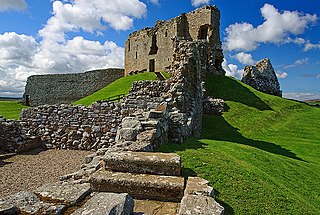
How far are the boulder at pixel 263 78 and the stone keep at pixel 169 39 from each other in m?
3.60

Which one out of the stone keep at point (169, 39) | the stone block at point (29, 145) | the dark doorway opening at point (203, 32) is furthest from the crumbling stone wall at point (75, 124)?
the dark doorway opening at point (203, 32)

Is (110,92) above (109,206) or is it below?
above

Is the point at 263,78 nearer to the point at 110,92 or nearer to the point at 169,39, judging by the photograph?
the point at 169,39

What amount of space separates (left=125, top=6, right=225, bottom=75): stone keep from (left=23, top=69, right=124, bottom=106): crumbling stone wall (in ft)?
19.1

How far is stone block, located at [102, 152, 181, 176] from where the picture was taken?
16.5 ft

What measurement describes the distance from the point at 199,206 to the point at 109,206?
1.38m

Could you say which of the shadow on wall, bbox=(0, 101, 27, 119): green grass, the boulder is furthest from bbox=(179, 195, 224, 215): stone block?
the boulder

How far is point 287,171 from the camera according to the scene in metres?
8.84

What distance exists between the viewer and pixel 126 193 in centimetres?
369

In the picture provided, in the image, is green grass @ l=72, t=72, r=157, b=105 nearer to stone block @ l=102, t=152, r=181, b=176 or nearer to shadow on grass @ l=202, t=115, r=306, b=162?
shadow on grass @ l=202, t=115, r=306, b=162

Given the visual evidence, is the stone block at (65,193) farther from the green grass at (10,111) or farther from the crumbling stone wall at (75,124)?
the green grass at (10,111)

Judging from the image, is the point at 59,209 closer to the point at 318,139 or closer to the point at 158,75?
the point at 318,139

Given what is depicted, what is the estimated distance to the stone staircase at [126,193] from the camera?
3.52 metres

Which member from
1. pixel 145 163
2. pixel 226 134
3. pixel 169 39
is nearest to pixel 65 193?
pixel 145 163
